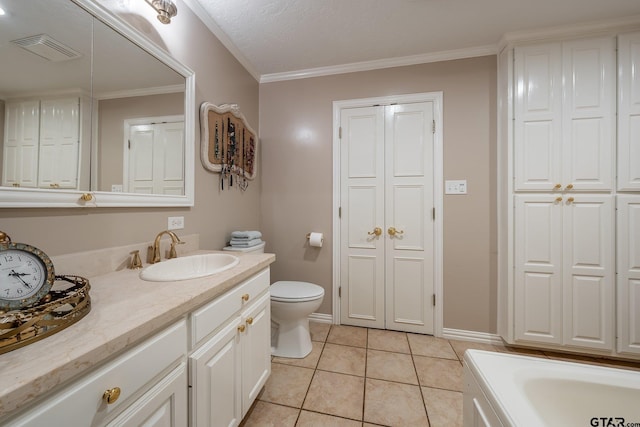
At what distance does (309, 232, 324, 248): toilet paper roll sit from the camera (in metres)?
2.29

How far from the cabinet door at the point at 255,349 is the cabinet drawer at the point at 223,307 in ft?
0.24

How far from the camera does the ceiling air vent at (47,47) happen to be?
2.70 ft

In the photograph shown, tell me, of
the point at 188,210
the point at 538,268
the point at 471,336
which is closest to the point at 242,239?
the point at 188,210

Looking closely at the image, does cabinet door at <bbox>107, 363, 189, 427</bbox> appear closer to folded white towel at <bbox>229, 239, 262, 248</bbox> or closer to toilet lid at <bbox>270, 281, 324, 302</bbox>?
toilet lid at <bbox>270, 281, 324, 302</bbox>

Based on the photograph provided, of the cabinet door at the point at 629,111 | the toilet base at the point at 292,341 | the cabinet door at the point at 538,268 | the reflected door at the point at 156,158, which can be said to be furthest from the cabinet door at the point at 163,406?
the cabinet door at the point at 629,111

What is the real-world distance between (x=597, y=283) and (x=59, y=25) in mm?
3299

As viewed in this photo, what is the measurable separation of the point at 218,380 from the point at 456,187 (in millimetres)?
2113

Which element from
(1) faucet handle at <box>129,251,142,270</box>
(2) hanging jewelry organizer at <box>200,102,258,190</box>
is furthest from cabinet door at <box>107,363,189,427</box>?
(2) hanging jewelry organizer at <box>200,102,258,190</box>

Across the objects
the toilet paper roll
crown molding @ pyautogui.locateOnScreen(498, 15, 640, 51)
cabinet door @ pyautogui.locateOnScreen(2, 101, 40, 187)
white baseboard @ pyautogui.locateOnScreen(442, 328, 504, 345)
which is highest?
crown molding @ pyautogui.locateOnScreen(498, 15, 640, 51)

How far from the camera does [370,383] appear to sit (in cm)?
158

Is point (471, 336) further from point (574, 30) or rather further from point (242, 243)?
point (574, 30)

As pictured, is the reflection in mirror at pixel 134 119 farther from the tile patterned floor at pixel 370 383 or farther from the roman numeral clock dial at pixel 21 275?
the tile patterned floor at pixel 370 383

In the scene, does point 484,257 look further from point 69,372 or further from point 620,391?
point 69,372

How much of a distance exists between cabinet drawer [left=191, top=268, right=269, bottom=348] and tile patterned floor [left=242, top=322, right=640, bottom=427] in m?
0.70
